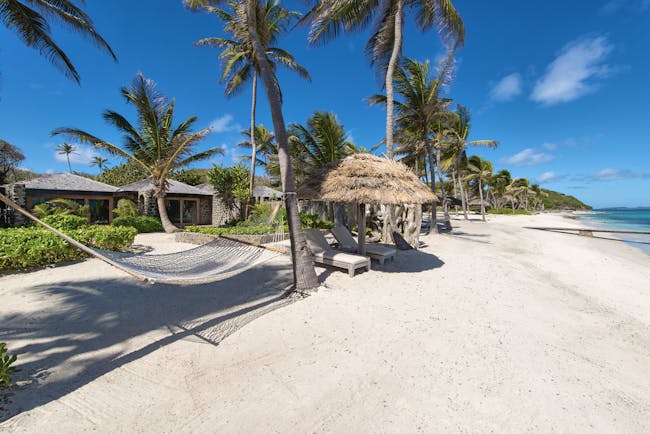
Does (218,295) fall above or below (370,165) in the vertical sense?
below

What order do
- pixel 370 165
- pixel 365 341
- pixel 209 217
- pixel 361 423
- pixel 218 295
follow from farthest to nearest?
pixel 209 217
pixel 370 165
pixel 218 295
pixel 365 341
pixel 361 423

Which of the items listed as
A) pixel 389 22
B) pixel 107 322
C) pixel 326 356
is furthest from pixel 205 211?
pixel 326 356

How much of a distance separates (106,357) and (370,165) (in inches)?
203

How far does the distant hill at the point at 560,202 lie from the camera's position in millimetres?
70387

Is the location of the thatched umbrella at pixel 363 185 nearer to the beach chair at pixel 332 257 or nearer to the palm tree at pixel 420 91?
the beach chair at pixel 332 257

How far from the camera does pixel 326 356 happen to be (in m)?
2.61

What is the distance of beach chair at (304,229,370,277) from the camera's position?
5211 millimetres

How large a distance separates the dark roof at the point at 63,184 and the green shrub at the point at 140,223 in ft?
10.7

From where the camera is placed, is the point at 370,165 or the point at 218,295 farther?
the point at 370,165

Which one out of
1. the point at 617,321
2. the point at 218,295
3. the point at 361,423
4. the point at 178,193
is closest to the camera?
the point at 361,423

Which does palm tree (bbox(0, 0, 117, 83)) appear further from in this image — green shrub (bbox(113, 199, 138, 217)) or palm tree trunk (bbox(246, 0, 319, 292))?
green shrub (bbox(113, 199, 138, 217))

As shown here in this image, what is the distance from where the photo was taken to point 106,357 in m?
2.54

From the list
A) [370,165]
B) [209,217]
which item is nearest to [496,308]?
[370,165]

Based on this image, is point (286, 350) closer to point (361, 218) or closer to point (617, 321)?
point (361, 218)
